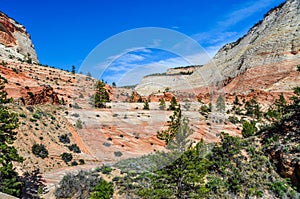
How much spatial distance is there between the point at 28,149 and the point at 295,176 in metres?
19.3

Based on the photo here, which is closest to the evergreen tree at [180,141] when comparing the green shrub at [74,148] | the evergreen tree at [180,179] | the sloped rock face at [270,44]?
the evergreen tree at [180,179]

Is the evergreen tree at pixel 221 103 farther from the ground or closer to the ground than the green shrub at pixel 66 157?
farther from the ground

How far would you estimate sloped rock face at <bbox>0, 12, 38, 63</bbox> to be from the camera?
2292 inches

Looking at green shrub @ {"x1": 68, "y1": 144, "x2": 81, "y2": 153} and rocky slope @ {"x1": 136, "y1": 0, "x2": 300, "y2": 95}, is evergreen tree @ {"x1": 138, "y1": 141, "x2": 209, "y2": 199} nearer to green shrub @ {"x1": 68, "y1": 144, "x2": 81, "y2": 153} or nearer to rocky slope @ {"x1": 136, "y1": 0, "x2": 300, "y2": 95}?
green shrub @ {"x1": 68, "y1": 144, "x2": 81, "y2": 153}

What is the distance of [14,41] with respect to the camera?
64250 mm

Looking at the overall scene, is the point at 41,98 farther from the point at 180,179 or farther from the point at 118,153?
the point at 180,179

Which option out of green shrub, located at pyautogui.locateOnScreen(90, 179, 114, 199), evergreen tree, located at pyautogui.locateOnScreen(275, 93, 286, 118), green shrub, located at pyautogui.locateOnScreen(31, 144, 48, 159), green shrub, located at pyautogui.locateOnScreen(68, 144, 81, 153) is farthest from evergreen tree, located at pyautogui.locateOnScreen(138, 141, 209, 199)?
evergreen tree, located at pyautogui.locateOnScreen(275, 93, 286, 118)

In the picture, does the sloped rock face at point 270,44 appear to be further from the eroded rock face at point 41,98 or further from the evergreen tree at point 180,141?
the evergreen tree at point 180,141

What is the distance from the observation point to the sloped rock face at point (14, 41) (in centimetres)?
5822

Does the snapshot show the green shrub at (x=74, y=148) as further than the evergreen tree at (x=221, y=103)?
Yes

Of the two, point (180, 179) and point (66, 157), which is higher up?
point (180, 179)

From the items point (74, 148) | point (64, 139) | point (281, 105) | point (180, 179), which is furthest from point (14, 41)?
point (180, 179)

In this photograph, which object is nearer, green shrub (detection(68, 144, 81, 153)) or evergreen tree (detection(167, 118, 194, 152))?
evergreen tree (detection(167, 118, 194, 152))

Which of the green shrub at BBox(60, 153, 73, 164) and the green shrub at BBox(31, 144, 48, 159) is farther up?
the green shrub at BBox(31, 144, 48, 159)
